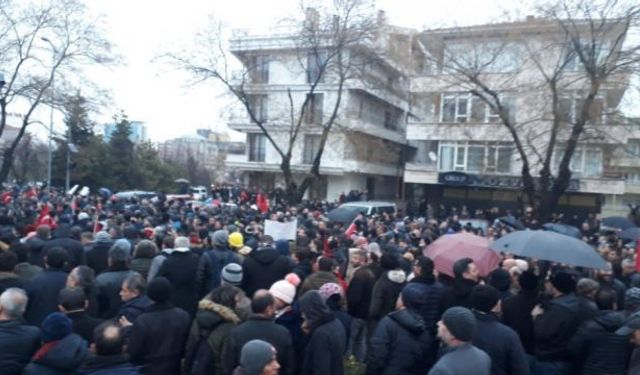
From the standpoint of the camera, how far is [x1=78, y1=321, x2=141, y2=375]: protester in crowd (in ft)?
12.6

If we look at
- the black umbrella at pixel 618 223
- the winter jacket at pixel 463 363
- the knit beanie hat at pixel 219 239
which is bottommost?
the winter jacket at pixel 463 363

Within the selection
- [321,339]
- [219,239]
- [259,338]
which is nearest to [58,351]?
[259,338]

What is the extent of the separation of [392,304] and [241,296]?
83.6 inches

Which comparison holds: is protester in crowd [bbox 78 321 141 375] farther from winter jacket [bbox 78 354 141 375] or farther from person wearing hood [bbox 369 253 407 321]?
person wearing hood [bbox 369 253 407 321]

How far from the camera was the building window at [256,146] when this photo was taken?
145ft

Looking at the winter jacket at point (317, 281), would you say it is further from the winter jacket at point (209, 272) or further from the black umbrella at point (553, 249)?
the black umbrella at point (553, 249)

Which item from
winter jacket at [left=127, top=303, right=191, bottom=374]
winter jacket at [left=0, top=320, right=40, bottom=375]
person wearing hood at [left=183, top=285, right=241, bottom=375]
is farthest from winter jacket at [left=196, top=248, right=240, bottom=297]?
winter jacket at [left=0, top=320, right=40, bottom=375]

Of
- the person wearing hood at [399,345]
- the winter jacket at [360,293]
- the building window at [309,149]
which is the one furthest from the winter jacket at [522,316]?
the building window at [309,149]

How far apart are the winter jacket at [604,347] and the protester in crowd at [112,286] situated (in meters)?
4.68

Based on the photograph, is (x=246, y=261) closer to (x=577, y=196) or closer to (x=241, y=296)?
(x=241, y=296)

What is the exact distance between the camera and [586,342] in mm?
5367

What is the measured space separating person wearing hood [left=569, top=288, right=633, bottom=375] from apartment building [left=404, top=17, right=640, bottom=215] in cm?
1605

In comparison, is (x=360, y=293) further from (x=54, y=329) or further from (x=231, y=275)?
(x=54, y=329)

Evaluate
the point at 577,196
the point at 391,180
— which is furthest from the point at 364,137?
the point at 577,196
